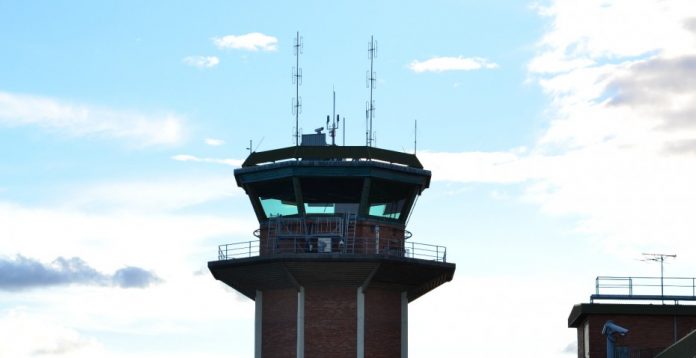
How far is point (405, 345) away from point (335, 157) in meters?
10.0

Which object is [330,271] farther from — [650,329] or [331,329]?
[650,329]

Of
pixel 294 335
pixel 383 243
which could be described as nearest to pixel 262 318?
pixel 294 335

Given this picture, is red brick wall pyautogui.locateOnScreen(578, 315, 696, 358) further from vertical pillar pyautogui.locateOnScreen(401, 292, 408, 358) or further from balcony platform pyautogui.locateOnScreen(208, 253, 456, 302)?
vertical pillar pyautogui.locateOnScreen(401, 292, 408, 358)

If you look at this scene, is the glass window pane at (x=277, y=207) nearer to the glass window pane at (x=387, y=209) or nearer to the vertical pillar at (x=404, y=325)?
the glass window pane at (x=387, y=209)

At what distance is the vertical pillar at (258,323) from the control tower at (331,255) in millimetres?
50

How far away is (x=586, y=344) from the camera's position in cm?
6712

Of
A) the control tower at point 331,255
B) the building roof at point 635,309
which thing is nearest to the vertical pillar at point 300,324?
the control tower at point 331,255

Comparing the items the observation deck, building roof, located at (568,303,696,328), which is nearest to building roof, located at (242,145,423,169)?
the observation deck

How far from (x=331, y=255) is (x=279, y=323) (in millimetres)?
5170

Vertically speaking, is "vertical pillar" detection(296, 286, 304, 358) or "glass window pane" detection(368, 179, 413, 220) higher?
"glass window pane" detection(368, 179, 413, 220)

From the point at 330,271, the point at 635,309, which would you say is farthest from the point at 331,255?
the point at 635,309

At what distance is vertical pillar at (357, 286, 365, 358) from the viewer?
224 feet

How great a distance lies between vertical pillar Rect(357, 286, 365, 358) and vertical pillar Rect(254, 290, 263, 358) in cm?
541

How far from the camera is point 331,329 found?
6825cm
